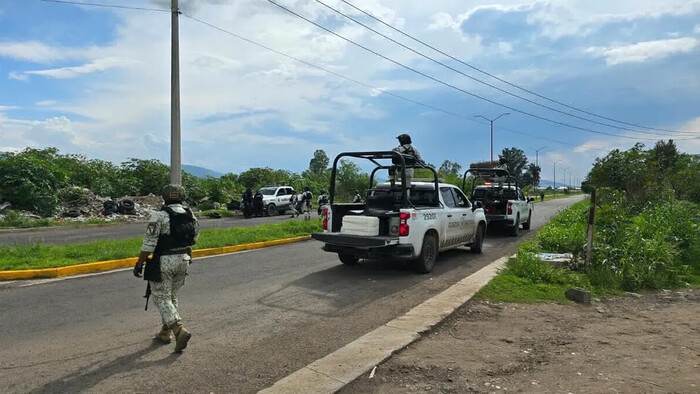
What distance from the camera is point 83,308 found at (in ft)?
21.6

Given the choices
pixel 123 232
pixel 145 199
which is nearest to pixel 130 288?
pixel 123 232

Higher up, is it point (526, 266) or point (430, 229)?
point (430, 229)

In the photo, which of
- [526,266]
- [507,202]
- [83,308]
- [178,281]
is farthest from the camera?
[507,202]

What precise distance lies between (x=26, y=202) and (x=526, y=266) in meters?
22.0

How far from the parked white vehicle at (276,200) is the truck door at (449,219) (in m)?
18.4

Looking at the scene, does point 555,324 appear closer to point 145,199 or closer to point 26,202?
point 26,202

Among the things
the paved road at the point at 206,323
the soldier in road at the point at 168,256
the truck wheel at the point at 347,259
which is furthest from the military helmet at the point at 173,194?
the truck wheel at the point at 347,259

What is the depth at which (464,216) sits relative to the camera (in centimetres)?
1112

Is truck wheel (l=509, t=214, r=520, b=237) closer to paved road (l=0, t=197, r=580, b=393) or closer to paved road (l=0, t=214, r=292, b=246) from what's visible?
paved road (l=0, t=197, r=580, b=393)

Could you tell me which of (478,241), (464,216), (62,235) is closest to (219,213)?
(62,235)

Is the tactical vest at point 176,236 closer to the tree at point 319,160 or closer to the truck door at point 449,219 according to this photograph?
the truck door at point 449,219

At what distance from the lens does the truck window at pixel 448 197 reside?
35.0ft

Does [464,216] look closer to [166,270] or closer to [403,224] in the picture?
[403,224]

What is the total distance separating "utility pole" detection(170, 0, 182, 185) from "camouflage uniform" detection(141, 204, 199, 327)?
910 centimetres
